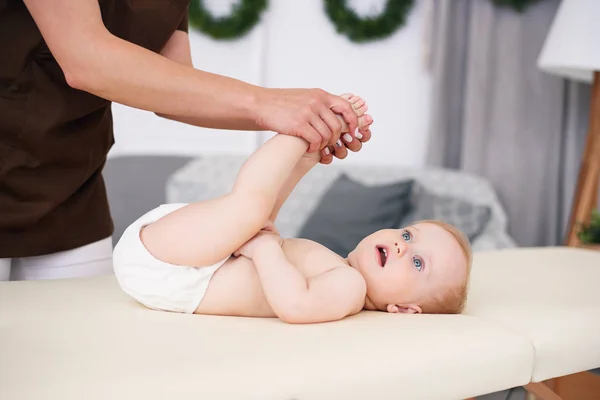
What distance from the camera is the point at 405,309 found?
1240 mm

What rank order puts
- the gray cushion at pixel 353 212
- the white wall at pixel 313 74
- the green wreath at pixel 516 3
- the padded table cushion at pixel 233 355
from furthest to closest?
the white wall at pixel 313 74
the green wreath at pixel 516 3
the gray cushion at pixel 353 212
the padded table cushion at pixel 233 355

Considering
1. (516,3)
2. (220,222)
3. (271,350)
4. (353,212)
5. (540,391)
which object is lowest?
(353,212)

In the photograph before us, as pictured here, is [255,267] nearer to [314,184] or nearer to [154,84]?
[154,84]

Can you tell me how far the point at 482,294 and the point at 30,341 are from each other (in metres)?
0.84

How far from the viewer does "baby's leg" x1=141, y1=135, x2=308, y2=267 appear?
1.08 meters

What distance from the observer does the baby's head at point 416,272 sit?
3.98 feet

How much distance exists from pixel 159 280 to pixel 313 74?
2.56 m

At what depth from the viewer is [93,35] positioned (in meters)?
1.03

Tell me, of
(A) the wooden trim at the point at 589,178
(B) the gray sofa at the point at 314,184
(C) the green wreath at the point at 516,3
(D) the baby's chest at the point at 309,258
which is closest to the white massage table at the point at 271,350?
(D) the baby's chest at the point at 309,258

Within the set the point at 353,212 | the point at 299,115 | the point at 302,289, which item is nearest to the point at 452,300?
the point at 302,289

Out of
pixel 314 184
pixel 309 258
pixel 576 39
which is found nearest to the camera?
pixel 309 258

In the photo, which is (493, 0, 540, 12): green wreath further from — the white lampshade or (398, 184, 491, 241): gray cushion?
(398, 184, 491, 241): gray cushion

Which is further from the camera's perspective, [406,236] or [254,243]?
[406,236]

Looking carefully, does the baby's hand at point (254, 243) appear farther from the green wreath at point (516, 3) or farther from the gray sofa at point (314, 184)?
the green wreath at point (516, 3)
